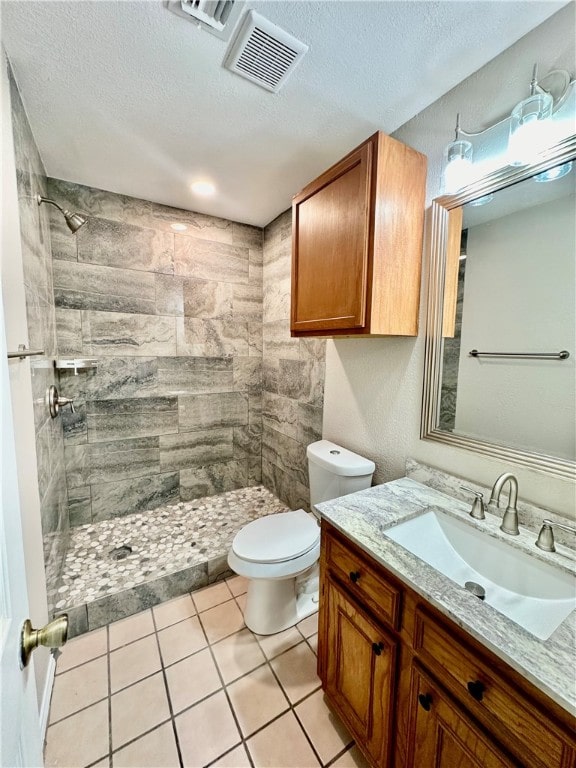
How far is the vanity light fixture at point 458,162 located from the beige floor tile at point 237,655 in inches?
85.2

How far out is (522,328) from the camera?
3.38ft

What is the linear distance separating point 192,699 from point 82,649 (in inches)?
24.6

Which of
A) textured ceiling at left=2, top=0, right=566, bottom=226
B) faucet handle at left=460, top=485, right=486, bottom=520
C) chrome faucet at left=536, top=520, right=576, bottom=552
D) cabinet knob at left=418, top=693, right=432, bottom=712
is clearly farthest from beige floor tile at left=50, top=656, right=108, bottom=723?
textured ceiling at left=2, top=0, right=566, bottom=226

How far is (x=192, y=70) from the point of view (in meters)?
1.14

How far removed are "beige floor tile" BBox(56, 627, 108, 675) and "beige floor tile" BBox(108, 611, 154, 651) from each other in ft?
0.12

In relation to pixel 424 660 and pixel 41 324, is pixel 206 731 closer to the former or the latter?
pixel 424 660

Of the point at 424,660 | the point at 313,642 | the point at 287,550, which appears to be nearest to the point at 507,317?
the point at 424,660

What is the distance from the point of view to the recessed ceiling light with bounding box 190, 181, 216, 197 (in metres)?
1.89

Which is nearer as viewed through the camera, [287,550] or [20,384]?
[20,384]

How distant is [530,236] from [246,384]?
2087mm

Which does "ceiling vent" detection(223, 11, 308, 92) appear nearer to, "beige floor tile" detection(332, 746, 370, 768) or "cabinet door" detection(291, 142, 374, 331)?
"cabinet door" detection(291, 142, 374, 331)

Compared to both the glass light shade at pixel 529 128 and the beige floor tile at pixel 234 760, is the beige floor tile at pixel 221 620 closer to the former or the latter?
the beige floor tile at pixel 234 760

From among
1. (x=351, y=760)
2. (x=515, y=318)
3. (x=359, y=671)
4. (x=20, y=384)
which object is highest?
(x=515, y=318)

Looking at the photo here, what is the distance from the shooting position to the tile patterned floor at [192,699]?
1.09 metres
